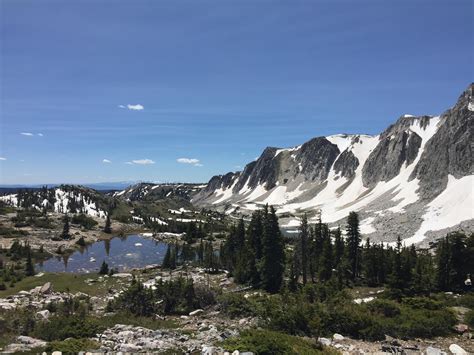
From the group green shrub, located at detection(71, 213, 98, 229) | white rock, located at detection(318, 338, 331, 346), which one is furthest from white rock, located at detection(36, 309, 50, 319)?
green shrub, located at detection(71, 213, 98, 229)

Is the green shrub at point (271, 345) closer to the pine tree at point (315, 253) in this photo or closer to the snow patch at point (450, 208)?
the pine tree at point (315, 253)

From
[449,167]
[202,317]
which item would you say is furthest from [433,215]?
[202,317]

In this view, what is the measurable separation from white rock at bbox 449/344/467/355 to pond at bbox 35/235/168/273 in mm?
71056

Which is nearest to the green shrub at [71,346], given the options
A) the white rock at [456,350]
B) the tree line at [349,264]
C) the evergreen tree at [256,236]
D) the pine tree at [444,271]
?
the white rock at [456,350]

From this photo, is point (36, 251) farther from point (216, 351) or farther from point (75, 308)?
point (216, 351)

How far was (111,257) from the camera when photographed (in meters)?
103

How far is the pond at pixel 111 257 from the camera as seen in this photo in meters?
87.2

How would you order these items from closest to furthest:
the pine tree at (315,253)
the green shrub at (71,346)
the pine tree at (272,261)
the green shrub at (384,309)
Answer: the green shrub at (71,346) < the green shrub at (384,309) < the pine tree at (272,261) < the pine tree at (315,253)

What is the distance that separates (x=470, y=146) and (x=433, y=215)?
4243cm

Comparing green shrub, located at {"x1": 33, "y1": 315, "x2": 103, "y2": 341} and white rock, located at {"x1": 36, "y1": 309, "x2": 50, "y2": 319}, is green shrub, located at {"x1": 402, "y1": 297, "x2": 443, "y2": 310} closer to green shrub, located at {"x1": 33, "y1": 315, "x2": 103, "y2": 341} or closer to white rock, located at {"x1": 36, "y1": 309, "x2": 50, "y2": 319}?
green shrub, located at {"x1": 33, "y1": 315, "x2": 103, "y2": 341}

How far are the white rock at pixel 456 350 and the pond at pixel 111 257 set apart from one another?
233 feet

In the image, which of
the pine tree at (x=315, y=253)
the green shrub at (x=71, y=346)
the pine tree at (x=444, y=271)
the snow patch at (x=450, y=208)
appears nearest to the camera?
the green shrub at (x=71, y=346)

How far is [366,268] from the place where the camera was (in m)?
60.9

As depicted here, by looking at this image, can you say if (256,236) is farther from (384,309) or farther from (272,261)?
(384,309)
